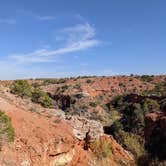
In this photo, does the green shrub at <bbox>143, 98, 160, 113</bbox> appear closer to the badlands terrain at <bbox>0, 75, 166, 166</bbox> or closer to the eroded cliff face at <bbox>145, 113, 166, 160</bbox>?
the badlands terrain at <bbox>0, 75, 166, 166</bbox>

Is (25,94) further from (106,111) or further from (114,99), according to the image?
(114,99)

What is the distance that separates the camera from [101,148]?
3044 cm

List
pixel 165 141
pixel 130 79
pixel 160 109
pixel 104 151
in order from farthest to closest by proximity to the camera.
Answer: pixel 130 79, pixel 160 109, pixel 165 141, pixel 104 151

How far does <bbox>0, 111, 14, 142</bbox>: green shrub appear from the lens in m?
24.0

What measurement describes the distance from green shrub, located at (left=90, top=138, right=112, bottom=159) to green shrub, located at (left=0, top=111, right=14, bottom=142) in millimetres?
7600

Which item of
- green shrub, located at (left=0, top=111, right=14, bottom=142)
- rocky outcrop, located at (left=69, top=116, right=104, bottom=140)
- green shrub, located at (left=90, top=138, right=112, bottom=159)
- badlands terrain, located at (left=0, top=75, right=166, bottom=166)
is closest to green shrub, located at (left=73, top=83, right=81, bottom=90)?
badlands terrain, located at (left=0, top=75, right=166, bottom=166)

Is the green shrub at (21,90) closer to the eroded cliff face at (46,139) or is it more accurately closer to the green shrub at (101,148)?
the eroded cliff face at (46,139)

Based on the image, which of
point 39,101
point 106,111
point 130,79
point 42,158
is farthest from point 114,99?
point 42,158

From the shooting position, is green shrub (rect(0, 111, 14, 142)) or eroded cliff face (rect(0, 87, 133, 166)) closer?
green shrub (rect(0, 111, 14, 142))

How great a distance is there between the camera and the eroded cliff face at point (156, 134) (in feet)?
126

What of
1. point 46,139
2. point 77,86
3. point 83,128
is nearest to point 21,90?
point 83,128

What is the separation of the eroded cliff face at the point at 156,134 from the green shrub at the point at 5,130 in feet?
54.6

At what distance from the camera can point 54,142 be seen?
2702 cm

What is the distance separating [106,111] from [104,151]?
39.7 m
